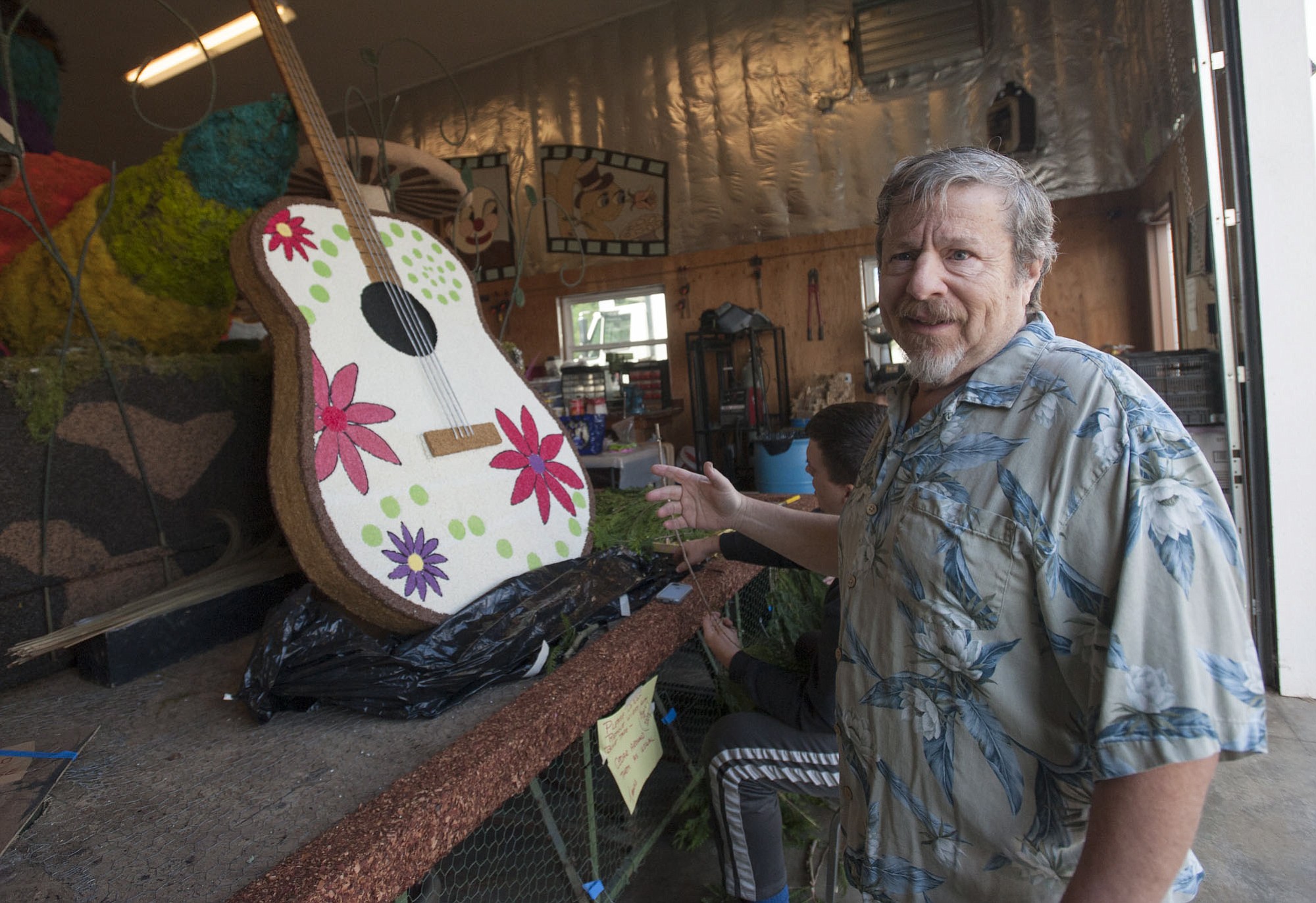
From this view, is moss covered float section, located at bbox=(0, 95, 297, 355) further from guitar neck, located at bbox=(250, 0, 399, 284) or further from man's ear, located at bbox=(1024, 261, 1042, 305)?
man's ear, located at bbox=(1024, 261, 1042, 305)

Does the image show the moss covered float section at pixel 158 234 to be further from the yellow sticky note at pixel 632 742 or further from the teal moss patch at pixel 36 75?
the yellow sticky note at pixel 632 742

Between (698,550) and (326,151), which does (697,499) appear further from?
(326,151)

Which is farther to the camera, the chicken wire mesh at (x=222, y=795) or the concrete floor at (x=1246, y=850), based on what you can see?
the concrete floor at (x=1246, y=850)

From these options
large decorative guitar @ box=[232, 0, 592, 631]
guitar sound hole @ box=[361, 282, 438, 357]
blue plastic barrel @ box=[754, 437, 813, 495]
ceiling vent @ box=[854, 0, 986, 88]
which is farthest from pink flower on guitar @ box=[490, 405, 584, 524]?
ceiling vent @ box=[854, 0, 986, 88]

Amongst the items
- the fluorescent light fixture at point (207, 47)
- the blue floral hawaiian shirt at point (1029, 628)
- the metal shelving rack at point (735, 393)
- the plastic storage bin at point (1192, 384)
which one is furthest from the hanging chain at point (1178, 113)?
the fluorescent light fixture at point (207, 47)

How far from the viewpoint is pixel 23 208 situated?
5.55 ft

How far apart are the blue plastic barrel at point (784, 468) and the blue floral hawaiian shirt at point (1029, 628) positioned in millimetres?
4207

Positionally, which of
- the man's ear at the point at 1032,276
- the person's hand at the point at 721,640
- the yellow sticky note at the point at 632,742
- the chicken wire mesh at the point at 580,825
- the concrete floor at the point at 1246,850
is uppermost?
the man's ear at the point at 1032,276

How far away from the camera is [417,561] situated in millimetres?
1245

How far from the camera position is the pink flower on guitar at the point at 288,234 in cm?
139

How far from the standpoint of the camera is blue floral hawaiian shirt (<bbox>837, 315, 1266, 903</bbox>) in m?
0.61

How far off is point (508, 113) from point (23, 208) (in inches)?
226

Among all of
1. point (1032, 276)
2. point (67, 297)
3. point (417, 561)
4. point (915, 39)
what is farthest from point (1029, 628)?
point (915, 39)

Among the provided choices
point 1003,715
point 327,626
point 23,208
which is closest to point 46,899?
point 327,626
